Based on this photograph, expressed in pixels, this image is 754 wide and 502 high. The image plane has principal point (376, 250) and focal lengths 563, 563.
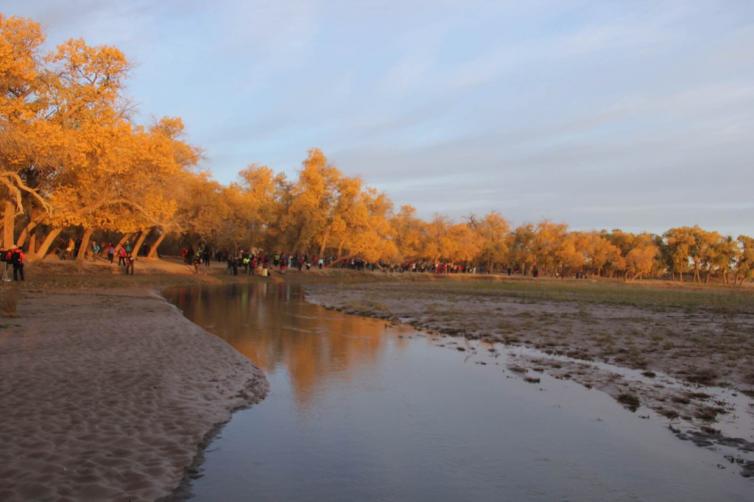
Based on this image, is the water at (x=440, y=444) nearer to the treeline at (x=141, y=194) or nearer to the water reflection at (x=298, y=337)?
the water reflection at (x=298, y=337)

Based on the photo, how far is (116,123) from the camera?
105 ft

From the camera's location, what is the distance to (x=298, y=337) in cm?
1630

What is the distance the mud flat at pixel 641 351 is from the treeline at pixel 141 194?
15.0m

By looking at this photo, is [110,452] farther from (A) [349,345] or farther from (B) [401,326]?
(B) [401,326]

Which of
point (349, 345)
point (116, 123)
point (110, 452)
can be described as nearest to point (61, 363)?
point (110, 452)

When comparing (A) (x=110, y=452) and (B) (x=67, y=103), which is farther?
(B) (x=67, y=103)

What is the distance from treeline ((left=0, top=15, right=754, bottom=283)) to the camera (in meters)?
29.2

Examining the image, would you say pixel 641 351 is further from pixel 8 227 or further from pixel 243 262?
pixel 243 262

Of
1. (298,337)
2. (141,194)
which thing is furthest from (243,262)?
(298,337)

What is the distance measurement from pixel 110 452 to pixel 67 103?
31.5m

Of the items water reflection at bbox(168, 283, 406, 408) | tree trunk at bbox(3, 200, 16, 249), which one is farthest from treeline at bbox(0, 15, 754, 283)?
water reflection at bbox(168, 283, 406, 408)

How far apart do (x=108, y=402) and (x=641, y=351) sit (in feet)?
42.8

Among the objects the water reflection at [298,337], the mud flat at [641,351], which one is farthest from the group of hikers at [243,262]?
the mud flat at [641,351]

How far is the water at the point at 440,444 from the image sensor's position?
599cm
